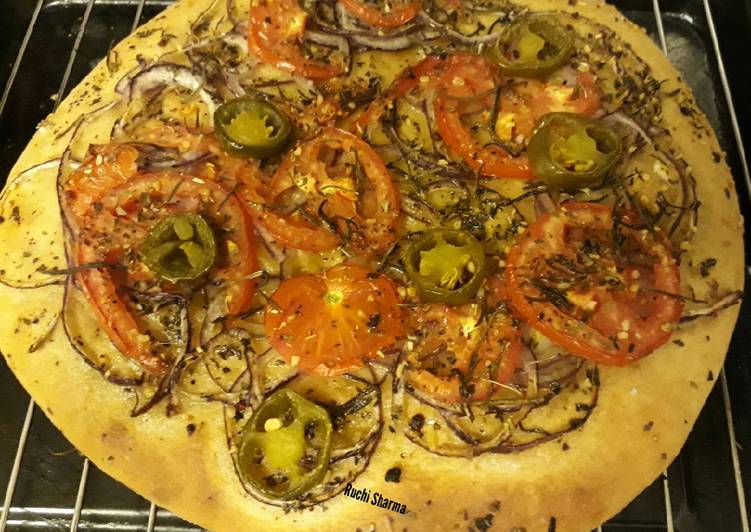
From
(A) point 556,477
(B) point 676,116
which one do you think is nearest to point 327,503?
(A) point 556,477

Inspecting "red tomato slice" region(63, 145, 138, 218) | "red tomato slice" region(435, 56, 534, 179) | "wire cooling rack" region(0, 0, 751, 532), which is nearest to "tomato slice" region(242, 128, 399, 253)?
"red tomato slice" region(435, 56, 534, 179)

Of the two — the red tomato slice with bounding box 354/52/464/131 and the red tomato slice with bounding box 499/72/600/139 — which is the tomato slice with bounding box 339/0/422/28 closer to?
the red tomato slice with bounding box 354/52/464/131

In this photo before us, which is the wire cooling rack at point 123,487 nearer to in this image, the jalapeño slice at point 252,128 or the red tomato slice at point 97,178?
the red tomato slice at point 97,178

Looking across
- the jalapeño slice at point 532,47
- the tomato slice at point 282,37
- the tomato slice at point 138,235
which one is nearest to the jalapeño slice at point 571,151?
the jalapeño slice at point 532,47

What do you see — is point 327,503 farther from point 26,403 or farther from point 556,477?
point 26,403

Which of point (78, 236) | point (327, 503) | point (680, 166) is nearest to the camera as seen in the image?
point (327, 503)

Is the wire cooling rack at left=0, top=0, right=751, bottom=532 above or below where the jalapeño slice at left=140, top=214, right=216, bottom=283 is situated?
below
